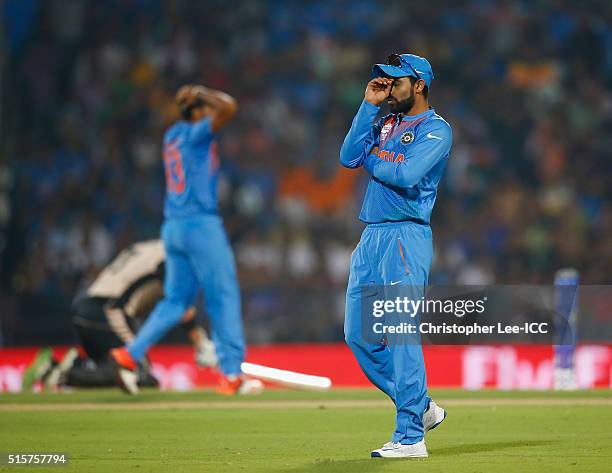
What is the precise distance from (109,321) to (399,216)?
5.34 metres

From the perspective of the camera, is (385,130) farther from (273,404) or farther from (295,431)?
(273,404)

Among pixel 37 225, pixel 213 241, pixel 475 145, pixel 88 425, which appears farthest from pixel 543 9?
pixel 88 425

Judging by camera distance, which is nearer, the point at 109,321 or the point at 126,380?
the point at 126,380

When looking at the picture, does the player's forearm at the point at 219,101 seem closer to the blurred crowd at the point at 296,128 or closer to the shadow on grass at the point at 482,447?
the shadow on grass at the point at 482,447

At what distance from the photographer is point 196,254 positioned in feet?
31.4

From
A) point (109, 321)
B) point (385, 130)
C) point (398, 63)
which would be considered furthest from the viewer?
point (109, 321)

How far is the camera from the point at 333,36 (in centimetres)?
1692

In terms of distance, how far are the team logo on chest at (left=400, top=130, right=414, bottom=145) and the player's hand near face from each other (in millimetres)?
214

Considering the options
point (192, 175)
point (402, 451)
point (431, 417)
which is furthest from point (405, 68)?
point (192, 175)

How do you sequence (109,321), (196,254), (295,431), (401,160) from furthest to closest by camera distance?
(109,321)
(196,254)
(295,431)
(401,160)

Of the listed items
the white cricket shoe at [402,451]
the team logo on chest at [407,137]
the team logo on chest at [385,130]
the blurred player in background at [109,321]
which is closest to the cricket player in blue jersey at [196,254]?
the blurred player in background at [109,321]

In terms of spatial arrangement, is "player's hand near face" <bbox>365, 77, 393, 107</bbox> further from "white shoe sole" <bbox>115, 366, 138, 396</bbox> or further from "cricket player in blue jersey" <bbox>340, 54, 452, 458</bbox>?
"white shoe sole" <bbox>115, 366, 138, 396</bbox>

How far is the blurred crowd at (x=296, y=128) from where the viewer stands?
1523 centimetres

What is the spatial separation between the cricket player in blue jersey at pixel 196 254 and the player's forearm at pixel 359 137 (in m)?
3.33
